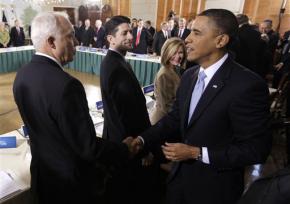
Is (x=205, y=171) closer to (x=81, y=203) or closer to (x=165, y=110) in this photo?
(x=81, y=203)

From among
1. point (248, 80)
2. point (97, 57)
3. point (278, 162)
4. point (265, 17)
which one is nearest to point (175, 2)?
point (265, 17)

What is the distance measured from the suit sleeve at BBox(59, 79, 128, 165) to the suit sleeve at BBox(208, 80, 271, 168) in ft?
1.98

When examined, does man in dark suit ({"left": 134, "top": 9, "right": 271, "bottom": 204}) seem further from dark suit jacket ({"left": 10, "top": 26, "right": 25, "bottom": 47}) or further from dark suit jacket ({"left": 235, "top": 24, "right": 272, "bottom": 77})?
dark suit jacket ({"left": 10, "top": 26, "right": 25, "bottom": 47})

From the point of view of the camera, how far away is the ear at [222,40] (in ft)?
3.93

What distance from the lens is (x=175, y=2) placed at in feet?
37.4

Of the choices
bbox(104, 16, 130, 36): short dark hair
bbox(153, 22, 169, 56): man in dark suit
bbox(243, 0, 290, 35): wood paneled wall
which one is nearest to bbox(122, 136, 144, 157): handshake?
bbox(104, 16, 130, 36): short dark hair

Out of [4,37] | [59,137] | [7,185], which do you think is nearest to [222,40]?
[59,137]

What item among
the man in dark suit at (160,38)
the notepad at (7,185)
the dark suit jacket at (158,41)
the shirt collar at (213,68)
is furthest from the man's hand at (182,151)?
the dark suit jacket at (158,41)

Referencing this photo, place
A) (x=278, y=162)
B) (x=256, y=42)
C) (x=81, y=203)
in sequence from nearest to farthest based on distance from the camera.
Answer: (x=81, y=203) → (x=278, y=162) → (x=256, y=42)

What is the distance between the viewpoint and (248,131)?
110 cm

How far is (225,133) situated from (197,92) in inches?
10.1

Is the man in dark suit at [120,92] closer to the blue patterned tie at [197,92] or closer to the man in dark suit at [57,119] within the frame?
the man in dark suit at [57,119]

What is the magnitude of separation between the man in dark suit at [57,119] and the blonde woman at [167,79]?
3.80 ft

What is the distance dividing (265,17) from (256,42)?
665cm
